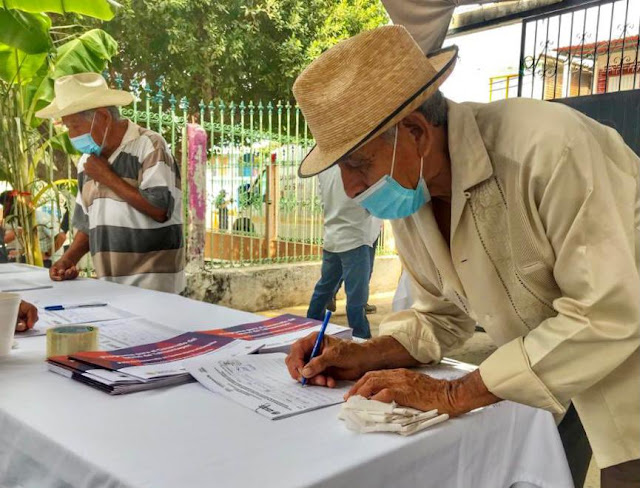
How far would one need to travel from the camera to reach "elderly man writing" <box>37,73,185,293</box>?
2.69m

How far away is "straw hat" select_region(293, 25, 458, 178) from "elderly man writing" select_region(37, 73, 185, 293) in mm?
1620

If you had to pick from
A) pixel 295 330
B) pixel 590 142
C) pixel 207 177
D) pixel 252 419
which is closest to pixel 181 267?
pixel 295 330

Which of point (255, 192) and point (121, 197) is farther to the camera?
point (255, 192)

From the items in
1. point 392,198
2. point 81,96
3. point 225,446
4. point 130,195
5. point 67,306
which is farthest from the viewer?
point 81,96

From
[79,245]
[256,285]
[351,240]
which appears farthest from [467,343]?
[79,245]

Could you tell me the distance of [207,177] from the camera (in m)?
6.47

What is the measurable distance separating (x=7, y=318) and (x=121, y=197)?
1.31 m

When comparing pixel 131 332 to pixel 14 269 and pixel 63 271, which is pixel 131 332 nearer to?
pixel 63 271

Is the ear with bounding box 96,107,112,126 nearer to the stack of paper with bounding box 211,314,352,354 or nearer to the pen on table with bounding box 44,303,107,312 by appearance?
the pen on table with bounding box 44,303,107,312

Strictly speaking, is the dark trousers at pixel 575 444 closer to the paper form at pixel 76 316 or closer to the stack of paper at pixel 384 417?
the stack of paper at pixel 384 417

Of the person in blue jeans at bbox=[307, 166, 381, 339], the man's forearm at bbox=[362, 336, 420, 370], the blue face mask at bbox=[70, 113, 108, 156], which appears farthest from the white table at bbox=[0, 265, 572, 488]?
the person in blue jeans at bbox=[307, 166, 381, 339]

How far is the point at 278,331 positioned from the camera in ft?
5.49

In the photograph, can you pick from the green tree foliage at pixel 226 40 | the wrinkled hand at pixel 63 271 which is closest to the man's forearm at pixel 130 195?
the wrinkled hand at pixel 63 271

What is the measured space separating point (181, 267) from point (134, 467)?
85.0 inches
